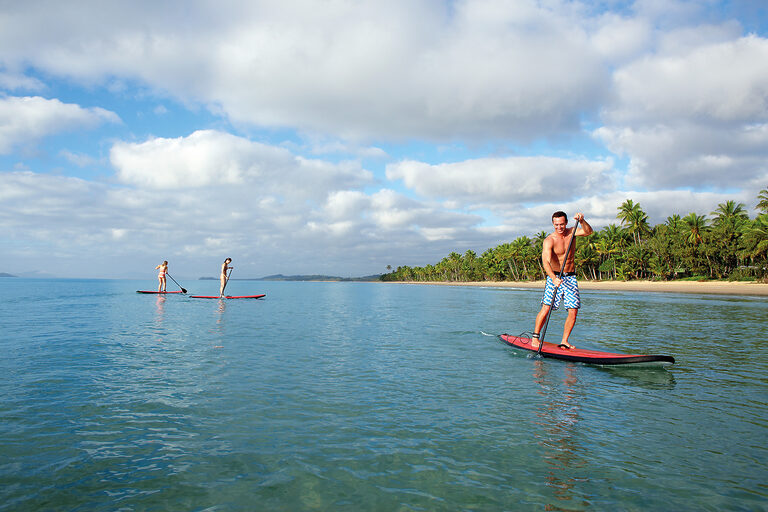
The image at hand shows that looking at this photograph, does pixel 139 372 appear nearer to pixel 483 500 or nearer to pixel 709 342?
pixel 483 500

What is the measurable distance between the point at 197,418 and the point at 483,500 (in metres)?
4.47

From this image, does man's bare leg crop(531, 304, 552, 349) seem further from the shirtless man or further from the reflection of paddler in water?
the reflection of paddler in water

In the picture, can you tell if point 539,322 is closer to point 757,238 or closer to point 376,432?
point 376,432

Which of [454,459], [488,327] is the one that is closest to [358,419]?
[454,459]

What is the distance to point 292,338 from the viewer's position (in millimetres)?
15156

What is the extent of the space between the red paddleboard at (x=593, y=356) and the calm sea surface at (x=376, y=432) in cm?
25

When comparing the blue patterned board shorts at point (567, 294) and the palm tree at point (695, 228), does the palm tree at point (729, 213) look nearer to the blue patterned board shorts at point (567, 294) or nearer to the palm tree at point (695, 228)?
the palm tree at point (695, 228)

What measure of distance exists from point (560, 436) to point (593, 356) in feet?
17.5

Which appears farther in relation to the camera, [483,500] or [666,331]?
[666,331]

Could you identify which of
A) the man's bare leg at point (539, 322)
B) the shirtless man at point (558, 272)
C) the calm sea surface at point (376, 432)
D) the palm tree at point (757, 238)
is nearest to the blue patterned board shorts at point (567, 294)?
the shirtless man at point (558, 272)

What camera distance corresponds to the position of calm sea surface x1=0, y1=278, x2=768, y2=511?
4129 mm

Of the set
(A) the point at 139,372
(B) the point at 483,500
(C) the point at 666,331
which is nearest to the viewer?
(B) the point at 483,500

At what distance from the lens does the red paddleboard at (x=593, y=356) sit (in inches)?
370

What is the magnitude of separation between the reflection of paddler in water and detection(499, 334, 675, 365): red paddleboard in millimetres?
1554
